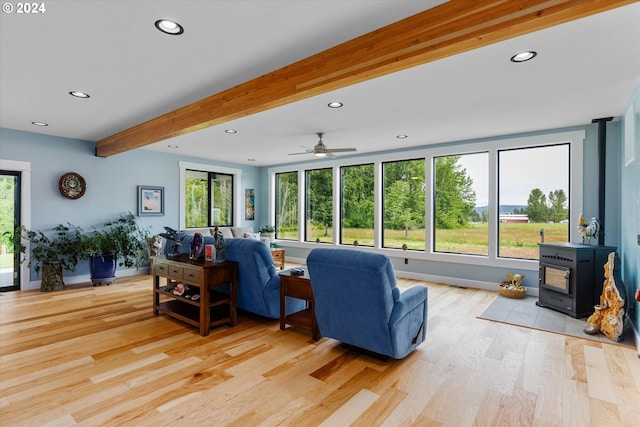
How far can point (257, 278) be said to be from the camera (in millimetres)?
3529

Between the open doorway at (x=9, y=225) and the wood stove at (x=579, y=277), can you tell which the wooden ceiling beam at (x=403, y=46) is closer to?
the wood stove at (x=579, y=277)

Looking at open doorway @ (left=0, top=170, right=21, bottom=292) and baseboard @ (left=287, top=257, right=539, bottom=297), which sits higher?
open doorway @ (left=0, top=170, right=21, bottom=292)

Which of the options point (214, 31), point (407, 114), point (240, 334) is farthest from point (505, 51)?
point (240, 334)

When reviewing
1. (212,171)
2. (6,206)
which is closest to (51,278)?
(6,206)

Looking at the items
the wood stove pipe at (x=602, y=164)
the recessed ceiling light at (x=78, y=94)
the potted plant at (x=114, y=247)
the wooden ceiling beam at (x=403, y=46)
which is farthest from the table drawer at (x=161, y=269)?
the wood stove pipe at (x=602, y=164)

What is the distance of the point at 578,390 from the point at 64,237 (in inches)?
270

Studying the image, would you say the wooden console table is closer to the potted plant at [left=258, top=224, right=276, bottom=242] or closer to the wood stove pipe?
the potted plant at [left=258, top=224, right=276, bottom=242]

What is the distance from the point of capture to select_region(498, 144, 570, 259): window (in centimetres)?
493

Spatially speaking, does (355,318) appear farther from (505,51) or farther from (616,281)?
(616,281)

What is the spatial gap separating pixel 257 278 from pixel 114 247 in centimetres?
344

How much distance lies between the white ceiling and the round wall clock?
0.89m

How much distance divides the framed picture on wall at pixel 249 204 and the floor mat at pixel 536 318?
596cm

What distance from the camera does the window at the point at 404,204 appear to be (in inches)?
244

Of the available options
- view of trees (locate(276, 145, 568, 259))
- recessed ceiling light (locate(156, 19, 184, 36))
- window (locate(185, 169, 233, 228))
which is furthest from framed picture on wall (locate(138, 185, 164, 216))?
recessed ceiling light (locate(156, 19, 184, 36))
